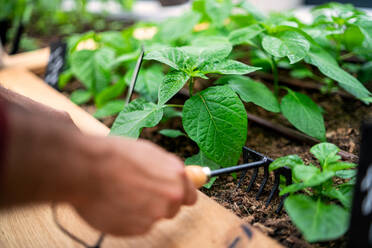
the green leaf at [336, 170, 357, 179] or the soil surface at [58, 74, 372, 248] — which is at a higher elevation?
the green leaf at [336, 170, 357, 179]

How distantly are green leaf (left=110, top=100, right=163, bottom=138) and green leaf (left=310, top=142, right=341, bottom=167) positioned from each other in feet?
1.10

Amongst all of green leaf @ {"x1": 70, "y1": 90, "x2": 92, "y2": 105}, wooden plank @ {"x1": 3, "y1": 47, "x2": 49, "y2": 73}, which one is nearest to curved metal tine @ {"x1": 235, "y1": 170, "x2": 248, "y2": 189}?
green leaf @ {"x1": 70, "y1": 90, "x2": 92, "y2": 105}

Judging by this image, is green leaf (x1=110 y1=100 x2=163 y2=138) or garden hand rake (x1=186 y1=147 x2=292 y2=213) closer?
garden hand rake (x1=186 y1=147 x2=292 y2=213)

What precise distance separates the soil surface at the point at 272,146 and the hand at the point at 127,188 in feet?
0.85

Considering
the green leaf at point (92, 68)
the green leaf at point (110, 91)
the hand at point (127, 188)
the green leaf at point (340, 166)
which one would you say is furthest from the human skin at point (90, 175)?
the green leaf at point (92, 68)

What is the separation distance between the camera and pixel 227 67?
655mm

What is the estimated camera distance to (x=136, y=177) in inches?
14.6

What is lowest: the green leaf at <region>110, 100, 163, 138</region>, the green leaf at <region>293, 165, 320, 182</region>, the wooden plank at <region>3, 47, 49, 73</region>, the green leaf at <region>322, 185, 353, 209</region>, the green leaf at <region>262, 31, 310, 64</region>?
the wooden plank at <region>3, 47, 49, 73</region>

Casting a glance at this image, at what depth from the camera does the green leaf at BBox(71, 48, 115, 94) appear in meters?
1.07

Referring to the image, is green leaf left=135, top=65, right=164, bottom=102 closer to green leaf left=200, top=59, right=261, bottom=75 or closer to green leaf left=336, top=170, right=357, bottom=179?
green leaf left=200, top=59, right=261, bottom=75

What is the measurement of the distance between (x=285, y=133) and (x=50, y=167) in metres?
0.70

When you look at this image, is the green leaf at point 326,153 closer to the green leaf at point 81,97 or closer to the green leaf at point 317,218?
the green leaf at point 317,218

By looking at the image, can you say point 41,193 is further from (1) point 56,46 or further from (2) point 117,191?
(1) point 56,46

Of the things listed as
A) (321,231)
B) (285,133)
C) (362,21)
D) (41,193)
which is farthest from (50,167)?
(362,21)
